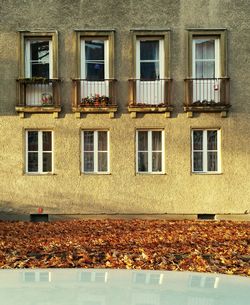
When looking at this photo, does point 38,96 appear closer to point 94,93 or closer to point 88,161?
point 94,93

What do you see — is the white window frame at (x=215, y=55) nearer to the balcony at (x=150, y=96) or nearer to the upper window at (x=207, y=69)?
the upper window at (x=207, y=69)

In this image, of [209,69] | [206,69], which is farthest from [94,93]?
[209,69]

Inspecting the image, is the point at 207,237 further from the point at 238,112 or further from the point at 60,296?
the point at 60,296

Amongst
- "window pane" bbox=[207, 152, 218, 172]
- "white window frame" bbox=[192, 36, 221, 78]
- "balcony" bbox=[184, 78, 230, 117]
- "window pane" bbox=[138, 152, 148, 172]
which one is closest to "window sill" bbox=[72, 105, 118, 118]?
"window pane" bbox=[138, 152, 148, 172]

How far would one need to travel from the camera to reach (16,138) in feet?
65.5

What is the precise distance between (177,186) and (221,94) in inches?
139

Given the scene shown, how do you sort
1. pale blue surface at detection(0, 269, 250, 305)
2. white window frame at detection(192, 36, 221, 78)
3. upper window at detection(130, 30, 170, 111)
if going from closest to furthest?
pale blue surface at detection(0, 269, 250, 305)
upper window at detection(130, 30, 170, 111)
white window frame at detection(192, 36, 221, 78)

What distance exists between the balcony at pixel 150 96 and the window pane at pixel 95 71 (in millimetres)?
1156

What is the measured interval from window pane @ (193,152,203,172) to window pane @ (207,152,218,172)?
0.25m

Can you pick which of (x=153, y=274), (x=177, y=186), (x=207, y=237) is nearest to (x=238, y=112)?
(x=177, y=186)

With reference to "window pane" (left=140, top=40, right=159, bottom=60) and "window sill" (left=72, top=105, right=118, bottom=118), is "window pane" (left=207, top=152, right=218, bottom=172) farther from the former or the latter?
A: "window pane" (left=140, top=40, right=159, bottom=60)

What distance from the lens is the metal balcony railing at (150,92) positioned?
65.1 feet

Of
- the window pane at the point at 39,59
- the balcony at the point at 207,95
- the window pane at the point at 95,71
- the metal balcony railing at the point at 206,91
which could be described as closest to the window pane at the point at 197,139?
Result: the balcony at the point at 207,95

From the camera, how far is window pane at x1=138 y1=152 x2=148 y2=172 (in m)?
20.2
